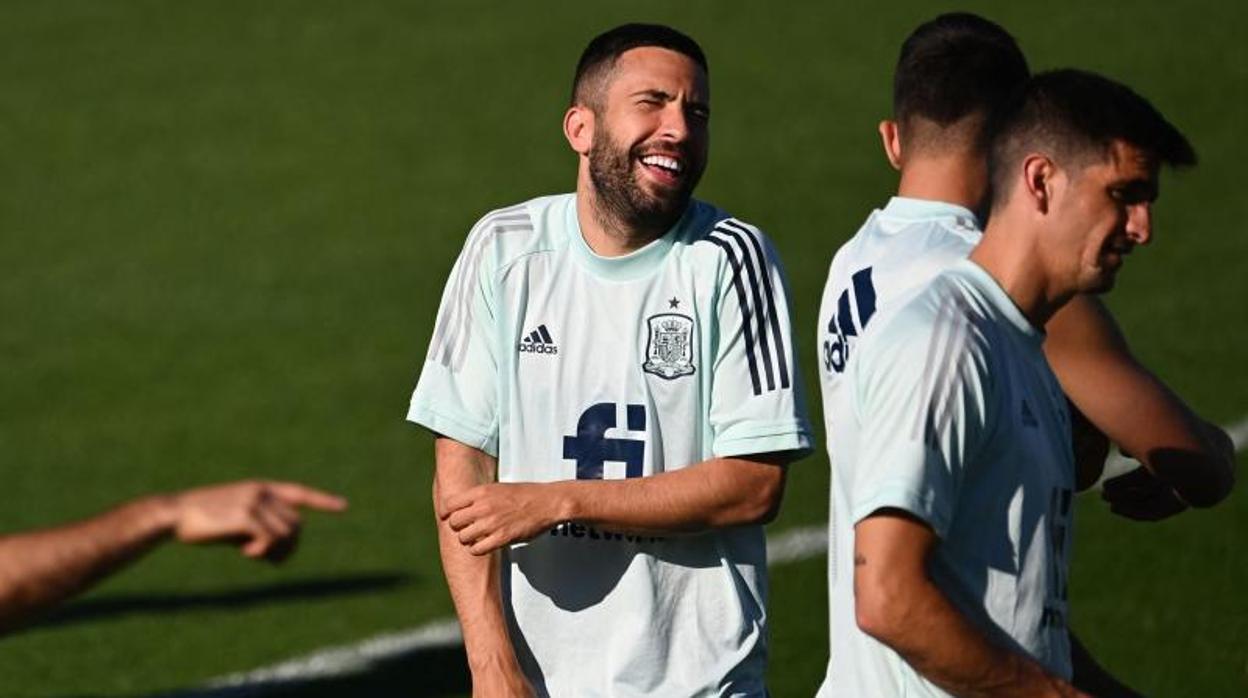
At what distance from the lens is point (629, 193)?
5.86 meters

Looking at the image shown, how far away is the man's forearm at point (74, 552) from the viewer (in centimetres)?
425

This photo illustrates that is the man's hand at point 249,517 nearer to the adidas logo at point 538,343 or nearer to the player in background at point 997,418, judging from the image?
the player in background at point 997,418

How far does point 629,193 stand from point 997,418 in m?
1.74

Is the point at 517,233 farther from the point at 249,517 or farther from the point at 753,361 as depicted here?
the point at 249,517

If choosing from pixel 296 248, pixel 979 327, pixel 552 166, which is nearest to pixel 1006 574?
pixel 979 327

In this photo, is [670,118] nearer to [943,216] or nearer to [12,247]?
[943,216]

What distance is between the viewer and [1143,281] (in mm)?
15766

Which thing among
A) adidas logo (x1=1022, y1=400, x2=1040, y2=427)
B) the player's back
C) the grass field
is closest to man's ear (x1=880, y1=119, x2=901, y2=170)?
the player's back

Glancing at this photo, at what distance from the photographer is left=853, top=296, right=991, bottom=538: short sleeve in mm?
4227

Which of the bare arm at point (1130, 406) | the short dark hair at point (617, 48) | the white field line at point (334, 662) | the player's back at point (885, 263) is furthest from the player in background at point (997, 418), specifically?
the white field line at point (334, 662)

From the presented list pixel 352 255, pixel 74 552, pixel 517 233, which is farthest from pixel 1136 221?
pixel 352 255

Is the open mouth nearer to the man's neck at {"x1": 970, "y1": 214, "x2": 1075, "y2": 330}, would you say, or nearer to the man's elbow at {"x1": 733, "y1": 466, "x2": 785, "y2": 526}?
the man's elbow at {"x1": 733, "y1": 466, "x2": 785, "y2": 526}

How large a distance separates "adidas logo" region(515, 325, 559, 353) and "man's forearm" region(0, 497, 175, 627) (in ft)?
5.72

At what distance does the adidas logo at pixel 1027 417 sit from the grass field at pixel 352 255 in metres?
5.00
